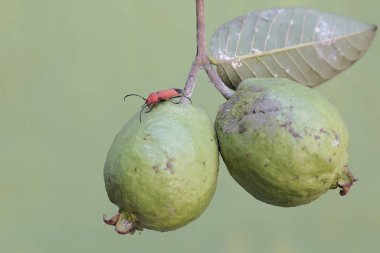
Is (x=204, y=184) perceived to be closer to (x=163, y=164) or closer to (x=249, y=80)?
(x=163, y=164)

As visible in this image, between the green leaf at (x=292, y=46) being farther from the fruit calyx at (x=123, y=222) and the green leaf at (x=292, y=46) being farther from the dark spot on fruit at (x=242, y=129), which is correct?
the fruit calyx at (x=123, y=222)

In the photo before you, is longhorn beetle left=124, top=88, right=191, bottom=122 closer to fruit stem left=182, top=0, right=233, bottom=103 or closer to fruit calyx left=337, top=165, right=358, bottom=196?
fruit stem left=182, top=0, right=233, bottom=103

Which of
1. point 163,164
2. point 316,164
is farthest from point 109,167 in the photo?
point 316,164

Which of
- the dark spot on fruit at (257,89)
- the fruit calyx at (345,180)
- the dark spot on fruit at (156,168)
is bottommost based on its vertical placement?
the fruit calyx at (345,180)

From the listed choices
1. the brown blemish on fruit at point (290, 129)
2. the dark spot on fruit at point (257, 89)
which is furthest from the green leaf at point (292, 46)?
the brown blemish on fruit at point (290, 129)

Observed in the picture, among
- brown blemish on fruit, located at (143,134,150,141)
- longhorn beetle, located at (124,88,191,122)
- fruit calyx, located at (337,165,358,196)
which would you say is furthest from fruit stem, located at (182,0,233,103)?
fruit calyx, located at (337,165,358,196)

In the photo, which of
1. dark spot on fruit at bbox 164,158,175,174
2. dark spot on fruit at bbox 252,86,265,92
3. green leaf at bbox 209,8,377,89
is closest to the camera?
dark spot on fruit at bbox 164,158,175,174

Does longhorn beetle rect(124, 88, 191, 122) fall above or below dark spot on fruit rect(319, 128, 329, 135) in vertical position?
below
